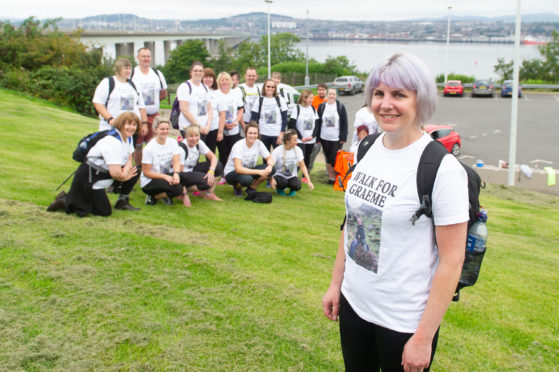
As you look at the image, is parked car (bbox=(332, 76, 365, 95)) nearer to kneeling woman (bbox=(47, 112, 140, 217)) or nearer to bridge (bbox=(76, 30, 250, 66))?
bridge (bbox=(76, 30, 250, 66))

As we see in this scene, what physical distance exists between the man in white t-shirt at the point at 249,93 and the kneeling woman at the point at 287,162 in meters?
1.04

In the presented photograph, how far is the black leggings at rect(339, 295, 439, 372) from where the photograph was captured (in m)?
2.09

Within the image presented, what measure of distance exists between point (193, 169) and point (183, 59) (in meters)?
68.1

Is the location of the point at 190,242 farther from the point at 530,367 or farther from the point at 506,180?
the point at 506,180

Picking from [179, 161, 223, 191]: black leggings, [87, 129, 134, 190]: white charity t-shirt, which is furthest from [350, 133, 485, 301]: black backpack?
[179, 161, 223, 191]: black leggings

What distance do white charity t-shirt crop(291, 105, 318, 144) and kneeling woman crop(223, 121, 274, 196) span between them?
1.69 meters

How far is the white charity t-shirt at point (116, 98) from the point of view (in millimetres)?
7286

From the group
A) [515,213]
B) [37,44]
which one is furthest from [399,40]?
[515,213]

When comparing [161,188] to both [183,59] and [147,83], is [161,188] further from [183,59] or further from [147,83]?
[183,59]

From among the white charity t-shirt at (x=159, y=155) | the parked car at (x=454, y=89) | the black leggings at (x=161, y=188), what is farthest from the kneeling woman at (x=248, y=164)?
the parked car at (x=454, y=89)

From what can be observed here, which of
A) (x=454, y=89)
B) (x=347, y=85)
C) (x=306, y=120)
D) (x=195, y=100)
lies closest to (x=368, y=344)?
(x=195, y=100)

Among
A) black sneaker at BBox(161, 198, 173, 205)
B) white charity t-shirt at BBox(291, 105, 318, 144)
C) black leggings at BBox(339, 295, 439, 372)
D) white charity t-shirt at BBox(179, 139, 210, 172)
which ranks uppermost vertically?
white charity t-shirt at BBox(291, 105, 318, 144)

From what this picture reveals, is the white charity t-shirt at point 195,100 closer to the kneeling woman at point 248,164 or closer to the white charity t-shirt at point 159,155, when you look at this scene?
the kneeling woman at point 248,164

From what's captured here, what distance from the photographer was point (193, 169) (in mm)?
8133
